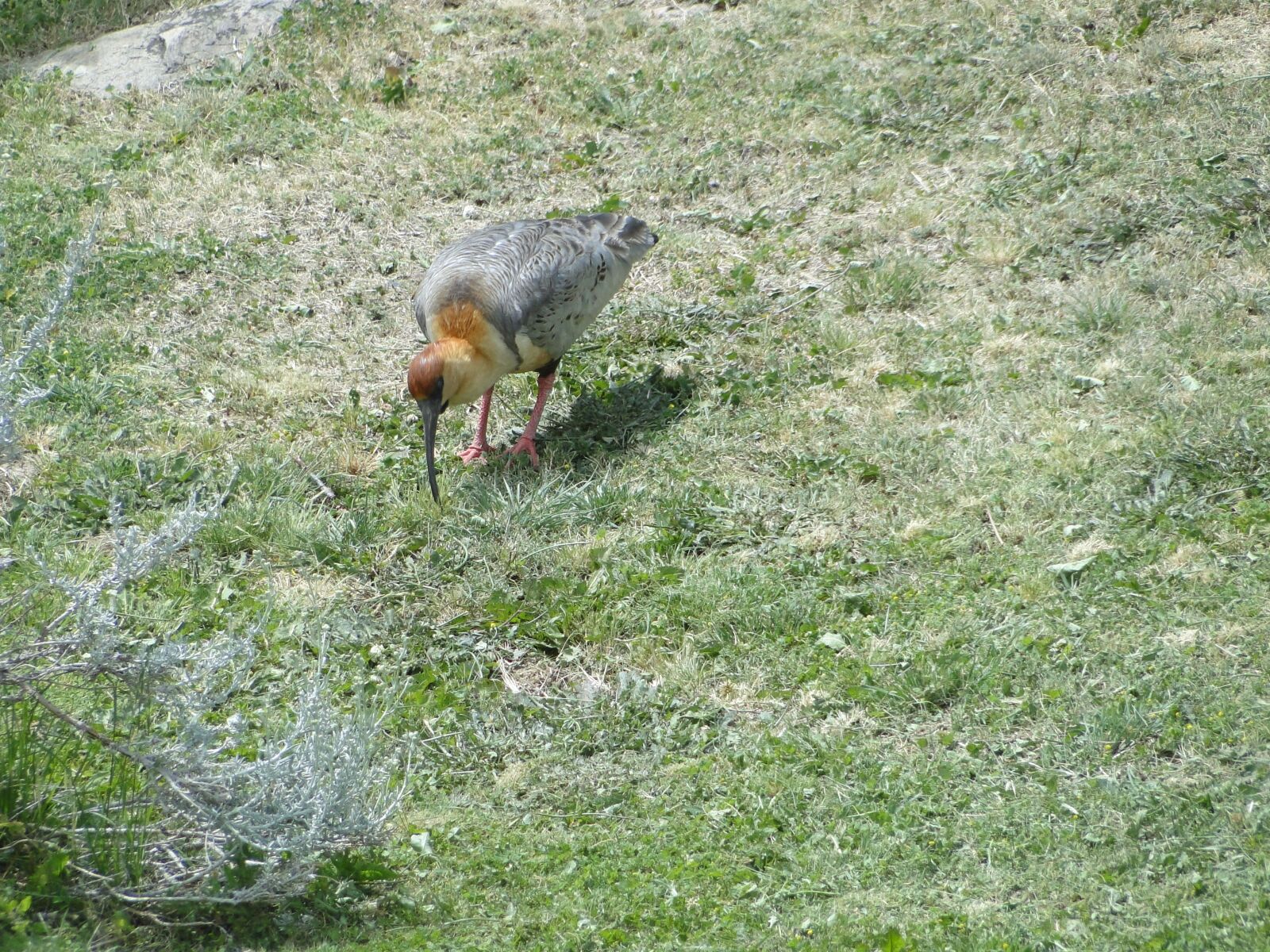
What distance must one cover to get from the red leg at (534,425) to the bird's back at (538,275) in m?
0.24

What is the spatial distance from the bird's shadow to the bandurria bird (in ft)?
0.70

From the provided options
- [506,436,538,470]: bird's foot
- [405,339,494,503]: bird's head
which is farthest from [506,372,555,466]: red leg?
[405,339,494,503]: bird's head

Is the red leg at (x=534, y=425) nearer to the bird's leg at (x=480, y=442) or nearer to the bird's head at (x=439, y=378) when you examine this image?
the bird's leg at (x=480, y=442)

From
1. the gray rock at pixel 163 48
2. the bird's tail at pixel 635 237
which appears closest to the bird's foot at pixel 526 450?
the bird's tail at pixel 635 237

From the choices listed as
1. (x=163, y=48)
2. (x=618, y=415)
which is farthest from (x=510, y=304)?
(x=163, y=48)

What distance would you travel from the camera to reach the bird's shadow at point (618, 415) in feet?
24.5

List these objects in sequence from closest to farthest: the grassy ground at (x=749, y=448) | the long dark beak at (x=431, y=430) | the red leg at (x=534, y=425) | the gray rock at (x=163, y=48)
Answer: the grassy ground at (x=749, y=448) → the long dark beak at (x=431, y=430) → the red leg at (x=534, y=425) → the gray rock at (x=163, y=48)

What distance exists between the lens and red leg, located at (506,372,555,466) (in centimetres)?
737

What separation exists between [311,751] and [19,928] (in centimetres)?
96

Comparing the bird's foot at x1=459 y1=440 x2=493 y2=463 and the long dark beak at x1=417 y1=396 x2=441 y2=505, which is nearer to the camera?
the long dark beak at x1=417 y1=396 x2=441 y2=505

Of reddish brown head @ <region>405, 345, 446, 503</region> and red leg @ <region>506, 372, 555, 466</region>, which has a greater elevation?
reddish brown head @ <region>405, 345, 446, 503</region>

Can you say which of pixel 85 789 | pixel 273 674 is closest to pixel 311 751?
pixel 85 789

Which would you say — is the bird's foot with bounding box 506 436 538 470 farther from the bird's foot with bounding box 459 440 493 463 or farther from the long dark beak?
the long dark beak

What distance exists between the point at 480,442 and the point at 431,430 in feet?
2.38
